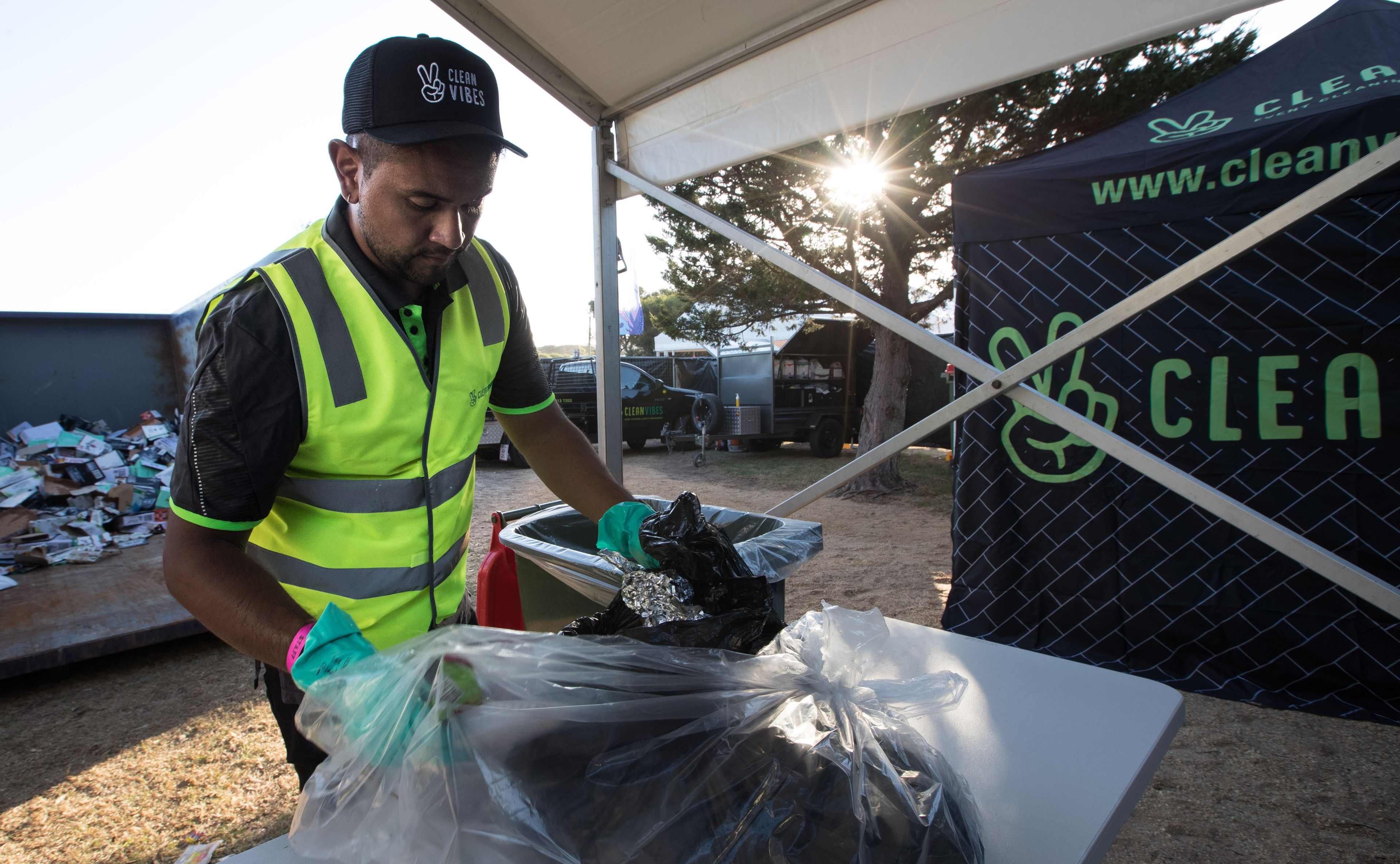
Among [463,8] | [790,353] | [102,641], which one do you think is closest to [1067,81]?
[463,8]

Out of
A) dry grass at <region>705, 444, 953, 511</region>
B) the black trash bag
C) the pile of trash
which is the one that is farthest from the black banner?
the pile of trash

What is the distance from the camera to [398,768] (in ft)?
2.16

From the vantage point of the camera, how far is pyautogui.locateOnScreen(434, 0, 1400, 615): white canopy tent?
1784 mm

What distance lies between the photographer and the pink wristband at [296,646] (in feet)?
2.67

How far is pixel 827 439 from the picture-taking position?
11.3 m

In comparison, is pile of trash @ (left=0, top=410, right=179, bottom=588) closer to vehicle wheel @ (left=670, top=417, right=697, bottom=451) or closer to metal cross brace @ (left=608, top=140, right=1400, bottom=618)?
metal cross brace @ (left=608, top=140, right=1400, bottom=618)

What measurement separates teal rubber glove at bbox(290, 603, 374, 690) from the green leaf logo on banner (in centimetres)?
324

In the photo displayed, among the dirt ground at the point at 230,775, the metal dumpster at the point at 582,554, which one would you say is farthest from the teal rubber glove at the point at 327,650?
the dirt ground at the point at 230,775

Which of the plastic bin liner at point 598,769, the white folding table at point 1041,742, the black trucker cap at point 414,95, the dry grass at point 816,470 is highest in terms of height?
the black trucker cap at point 414,95

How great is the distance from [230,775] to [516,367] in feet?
6.67

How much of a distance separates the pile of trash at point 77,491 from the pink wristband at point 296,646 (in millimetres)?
4316

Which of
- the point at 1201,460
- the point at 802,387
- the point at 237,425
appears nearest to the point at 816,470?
the point at 802,387

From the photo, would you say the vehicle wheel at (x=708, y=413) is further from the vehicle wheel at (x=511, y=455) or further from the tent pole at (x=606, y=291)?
the tent pole at (x=606, y=291)

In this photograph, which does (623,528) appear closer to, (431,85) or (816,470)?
(431,85)
